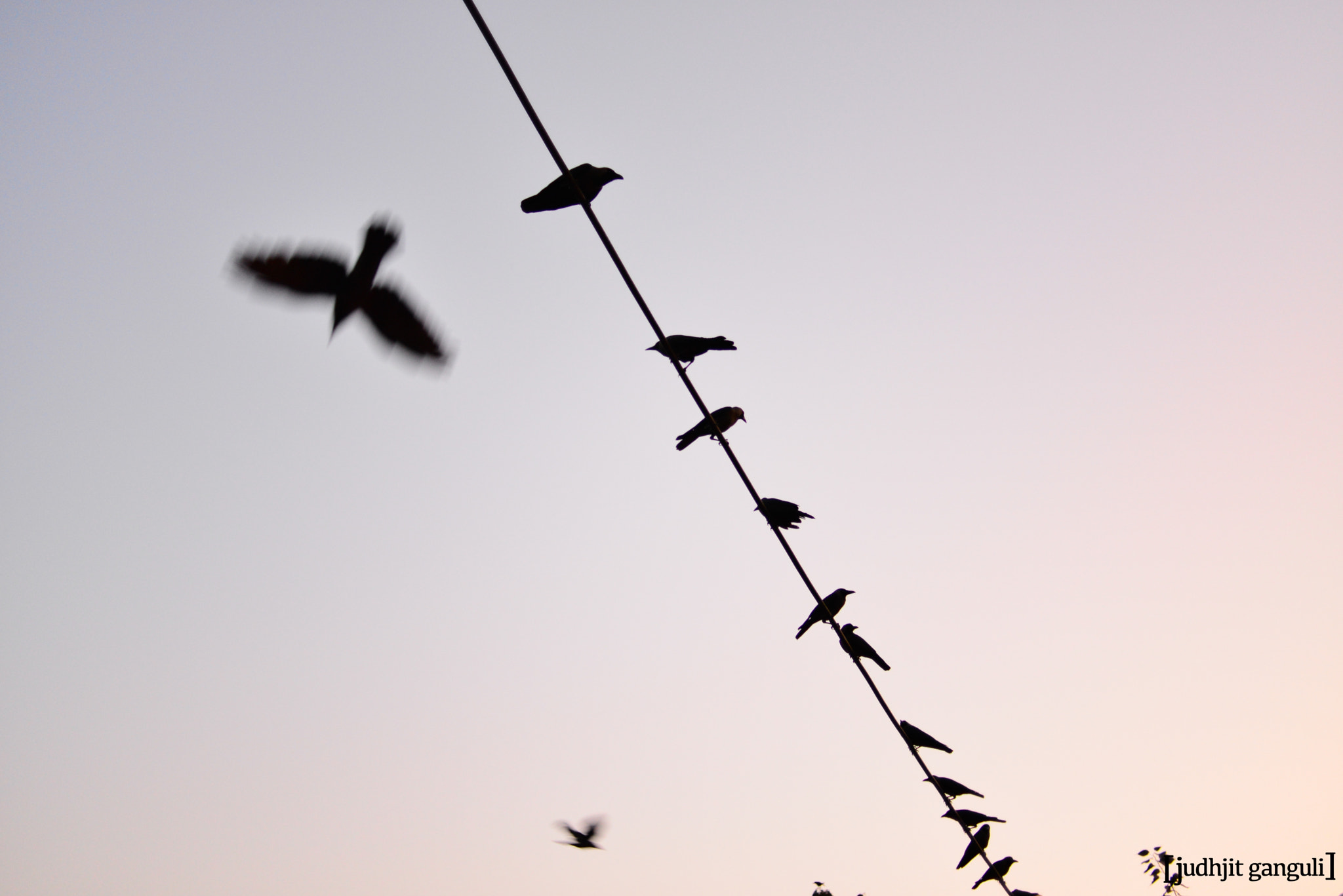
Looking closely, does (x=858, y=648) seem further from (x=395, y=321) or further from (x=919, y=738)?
(x=395, y=321)

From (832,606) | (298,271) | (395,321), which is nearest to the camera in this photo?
(298,271)

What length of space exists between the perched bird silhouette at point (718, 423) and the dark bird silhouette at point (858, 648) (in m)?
1.15

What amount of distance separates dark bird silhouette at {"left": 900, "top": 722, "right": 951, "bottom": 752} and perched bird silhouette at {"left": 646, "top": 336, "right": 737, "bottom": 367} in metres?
2.15

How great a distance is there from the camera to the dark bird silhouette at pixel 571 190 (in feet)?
8.29

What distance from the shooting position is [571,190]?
2.49 meters

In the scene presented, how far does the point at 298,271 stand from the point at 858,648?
2943 mm

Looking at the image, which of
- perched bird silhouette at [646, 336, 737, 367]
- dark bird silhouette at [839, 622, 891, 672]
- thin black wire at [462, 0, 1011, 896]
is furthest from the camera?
dark bird silhouette at [839, 622, 891, 672]

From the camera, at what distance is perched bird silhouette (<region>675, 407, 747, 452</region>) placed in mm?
3678

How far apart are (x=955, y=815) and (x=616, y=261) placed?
3.67 metres

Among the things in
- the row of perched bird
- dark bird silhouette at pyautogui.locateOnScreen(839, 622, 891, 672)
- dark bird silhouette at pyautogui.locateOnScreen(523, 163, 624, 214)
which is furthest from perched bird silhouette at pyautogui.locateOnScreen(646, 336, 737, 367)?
dark bird silhouette at pyautogui.locateOnScreen(839, 622, 891, 672)

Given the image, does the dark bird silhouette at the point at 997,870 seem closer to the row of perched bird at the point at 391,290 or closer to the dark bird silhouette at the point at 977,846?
the dark bird silhouette at the point at 977,846

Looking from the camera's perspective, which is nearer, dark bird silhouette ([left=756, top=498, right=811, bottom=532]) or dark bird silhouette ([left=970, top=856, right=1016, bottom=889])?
dark bird silhouette ([left=756, top=498, right=811, bottom=532])

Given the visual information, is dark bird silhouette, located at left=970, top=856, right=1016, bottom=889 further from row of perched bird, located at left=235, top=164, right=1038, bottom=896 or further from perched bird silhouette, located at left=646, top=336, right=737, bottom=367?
perched bird silhouette, located at left=646, top=336, right=737, bottom=367

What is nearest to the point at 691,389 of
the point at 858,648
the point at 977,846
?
the point at 858,648
